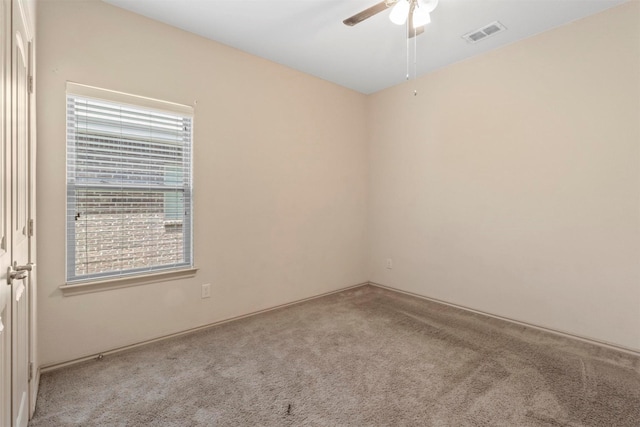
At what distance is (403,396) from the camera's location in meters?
1.82

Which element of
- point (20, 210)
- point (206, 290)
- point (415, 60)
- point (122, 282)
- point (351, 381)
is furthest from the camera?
point (415, 60)

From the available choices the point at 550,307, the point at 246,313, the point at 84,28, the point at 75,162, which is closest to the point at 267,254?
the point at 246,313

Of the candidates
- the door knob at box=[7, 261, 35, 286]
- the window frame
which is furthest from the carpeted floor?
the door knob at box=[7, 261, 35, 286]

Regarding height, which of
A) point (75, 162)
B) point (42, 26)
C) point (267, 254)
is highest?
point (42, 26)

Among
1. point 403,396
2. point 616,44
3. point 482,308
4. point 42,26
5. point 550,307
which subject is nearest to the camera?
point 403,396

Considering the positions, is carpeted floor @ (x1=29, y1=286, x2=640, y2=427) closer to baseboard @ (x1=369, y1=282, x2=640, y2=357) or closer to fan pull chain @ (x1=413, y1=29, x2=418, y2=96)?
baseboard @ (x1=369, y1=282, x2=640, y2=357)

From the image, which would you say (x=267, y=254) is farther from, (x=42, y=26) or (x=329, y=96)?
(x=42, y=26)

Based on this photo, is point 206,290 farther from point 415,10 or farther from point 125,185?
point 415,10

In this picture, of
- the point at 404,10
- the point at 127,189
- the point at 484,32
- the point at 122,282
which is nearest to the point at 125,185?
the point at 127,189

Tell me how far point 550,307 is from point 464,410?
163 cm

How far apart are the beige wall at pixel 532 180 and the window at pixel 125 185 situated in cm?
257

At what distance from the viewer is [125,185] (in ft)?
7.79

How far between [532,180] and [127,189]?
3.48m

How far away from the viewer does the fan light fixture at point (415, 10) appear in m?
1.84
